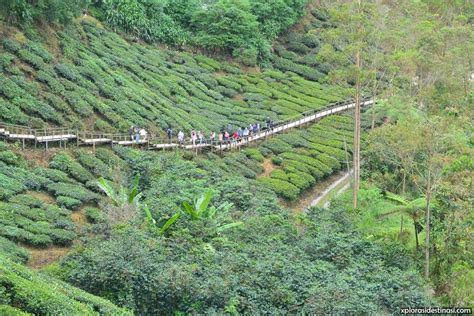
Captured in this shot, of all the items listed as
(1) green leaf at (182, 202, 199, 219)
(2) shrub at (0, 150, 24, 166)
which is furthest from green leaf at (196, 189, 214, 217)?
(2) shrub at (0, 150, 24, 166)

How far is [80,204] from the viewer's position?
29656 mm

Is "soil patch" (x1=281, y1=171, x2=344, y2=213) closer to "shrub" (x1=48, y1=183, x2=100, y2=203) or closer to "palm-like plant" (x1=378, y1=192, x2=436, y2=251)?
"palm-like plant" (x1=378, y1=192, x2=436, y2=251)

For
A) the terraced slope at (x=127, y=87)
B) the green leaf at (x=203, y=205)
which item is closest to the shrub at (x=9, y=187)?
the terraced slope at (x=127, y=87)

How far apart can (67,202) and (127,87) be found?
15.4 m

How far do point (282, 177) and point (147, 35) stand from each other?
18396mm

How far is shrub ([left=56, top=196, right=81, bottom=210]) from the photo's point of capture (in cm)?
2912

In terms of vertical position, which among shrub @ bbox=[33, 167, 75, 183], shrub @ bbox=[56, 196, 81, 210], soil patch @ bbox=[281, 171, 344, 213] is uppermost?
shrub @ bbox=[33, 167, 75, 183]

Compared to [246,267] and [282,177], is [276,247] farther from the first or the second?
[282,177]

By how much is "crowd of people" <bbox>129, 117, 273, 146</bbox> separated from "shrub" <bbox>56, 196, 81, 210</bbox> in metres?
8.96

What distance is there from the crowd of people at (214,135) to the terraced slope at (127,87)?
69 cm

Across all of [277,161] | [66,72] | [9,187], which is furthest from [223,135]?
[9,187]

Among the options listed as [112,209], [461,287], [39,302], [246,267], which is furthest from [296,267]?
[39,302]

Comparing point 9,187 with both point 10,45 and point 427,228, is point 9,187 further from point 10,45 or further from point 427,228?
point 427,228

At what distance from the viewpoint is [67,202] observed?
2916 cm
